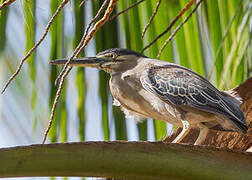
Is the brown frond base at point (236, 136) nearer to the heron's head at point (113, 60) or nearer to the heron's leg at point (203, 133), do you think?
the heron's leg at point (203, 133)

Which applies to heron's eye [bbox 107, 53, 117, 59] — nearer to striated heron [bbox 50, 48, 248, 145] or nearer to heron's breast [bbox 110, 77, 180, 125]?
striated heron [bbox 50, 48, 248, 145]

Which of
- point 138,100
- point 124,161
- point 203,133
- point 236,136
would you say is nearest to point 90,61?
point 138,100

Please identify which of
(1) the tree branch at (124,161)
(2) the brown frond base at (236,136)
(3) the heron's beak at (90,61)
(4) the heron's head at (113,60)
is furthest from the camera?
(4) the heron's head at (113,60)

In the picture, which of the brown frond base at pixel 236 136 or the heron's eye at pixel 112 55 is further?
the heron's eye at pixel 112 55

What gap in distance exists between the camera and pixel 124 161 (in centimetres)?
131

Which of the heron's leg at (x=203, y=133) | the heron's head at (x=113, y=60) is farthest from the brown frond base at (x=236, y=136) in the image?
the heron's head at (x=113, y=60)

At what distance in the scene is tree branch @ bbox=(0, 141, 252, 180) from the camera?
48.2 inches

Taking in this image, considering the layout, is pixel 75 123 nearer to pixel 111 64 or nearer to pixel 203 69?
pixel 111 64

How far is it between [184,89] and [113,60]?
401 mm

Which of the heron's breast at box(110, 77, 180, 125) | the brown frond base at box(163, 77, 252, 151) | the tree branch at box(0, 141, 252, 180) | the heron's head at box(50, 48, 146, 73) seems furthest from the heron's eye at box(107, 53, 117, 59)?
the tree branch at box(0, 141, 252, 180)

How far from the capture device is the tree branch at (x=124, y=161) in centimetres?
122

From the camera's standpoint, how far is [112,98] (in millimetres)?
2740

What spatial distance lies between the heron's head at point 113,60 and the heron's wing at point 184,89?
15cm

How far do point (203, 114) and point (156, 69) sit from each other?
332mm
